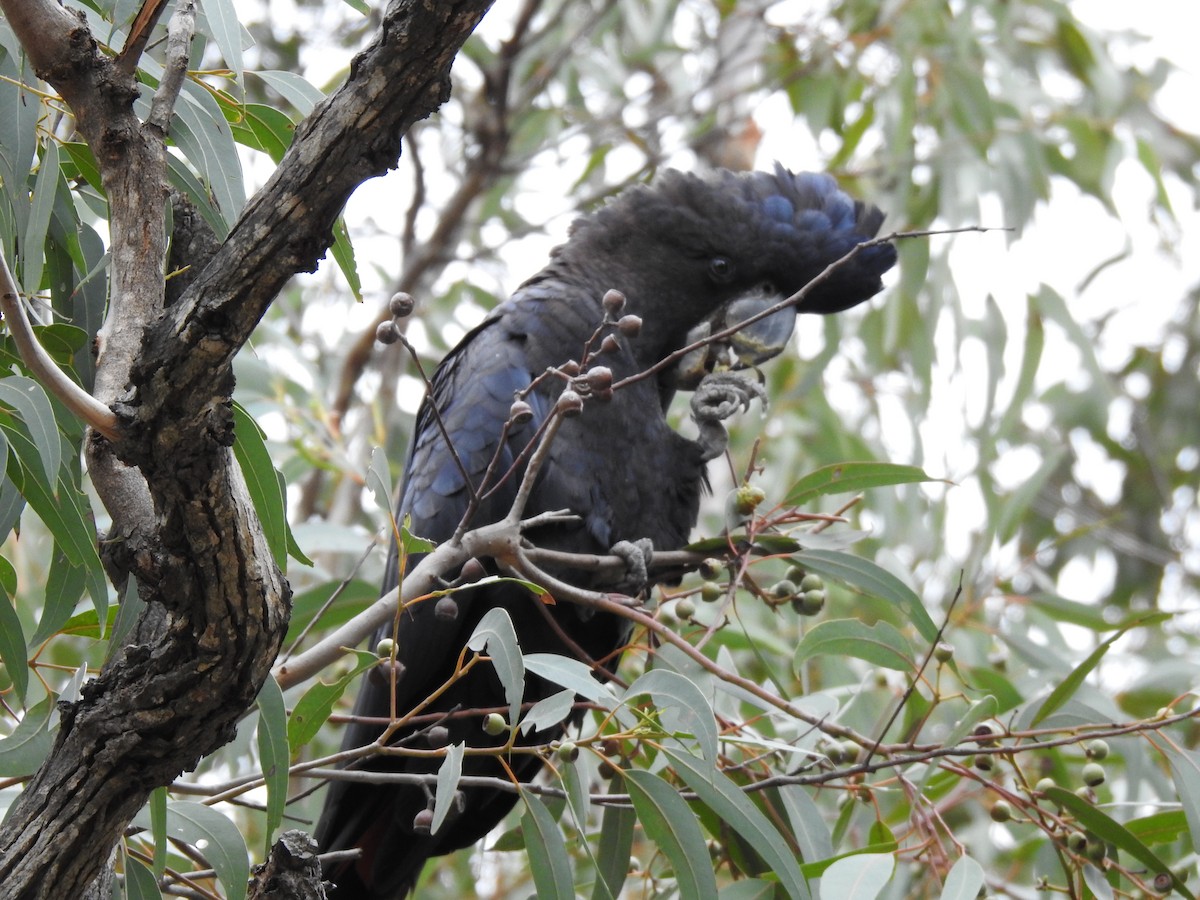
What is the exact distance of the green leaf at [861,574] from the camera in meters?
1.57

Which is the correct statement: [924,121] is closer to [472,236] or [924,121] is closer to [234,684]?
[472,236]

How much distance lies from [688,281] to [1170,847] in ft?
4.29

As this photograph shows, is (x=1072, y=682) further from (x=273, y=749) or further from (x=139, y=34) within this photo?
(x=139, y=34)

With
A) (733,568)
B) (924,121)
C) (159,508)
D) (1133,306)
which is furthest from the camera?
(1133,306)

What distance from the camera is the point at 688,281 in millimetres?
2271

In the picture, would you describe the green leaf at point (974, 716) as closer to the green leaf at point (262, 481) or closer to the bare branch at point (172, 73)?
the green leaf at point (262, 481)

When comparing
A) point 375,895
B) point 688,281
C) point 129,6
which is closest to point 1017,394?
point 688,281

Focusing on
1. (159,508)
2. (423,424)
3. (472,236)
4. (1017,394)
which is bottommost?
(159,508)

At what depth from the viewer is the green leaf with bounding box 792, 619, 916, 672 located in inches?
62.3

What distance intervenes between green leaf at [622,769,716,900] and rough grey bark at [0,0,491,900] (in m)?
0.48

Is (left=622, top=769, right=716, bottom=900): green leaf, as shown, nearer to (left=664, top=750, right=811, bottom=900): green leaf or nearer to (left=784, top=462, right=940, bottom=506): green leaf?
(left=664, top=750, right=811, bottom=900): green leaf

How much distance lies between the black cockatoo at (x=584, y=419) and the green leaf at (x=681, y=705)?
28 centimetres

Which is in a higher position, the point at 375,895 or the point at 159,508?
the point at 159,508

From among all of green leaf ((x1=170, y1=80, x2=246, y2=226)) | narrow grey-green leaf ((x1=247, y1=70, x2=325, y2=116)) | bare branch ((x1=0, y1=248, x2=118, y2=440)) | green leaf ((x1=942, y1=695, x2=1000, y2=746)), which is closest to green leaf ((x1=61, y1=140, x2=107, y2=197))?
green leaf ((x1=170, y1=80, x2=246, y2=226))
